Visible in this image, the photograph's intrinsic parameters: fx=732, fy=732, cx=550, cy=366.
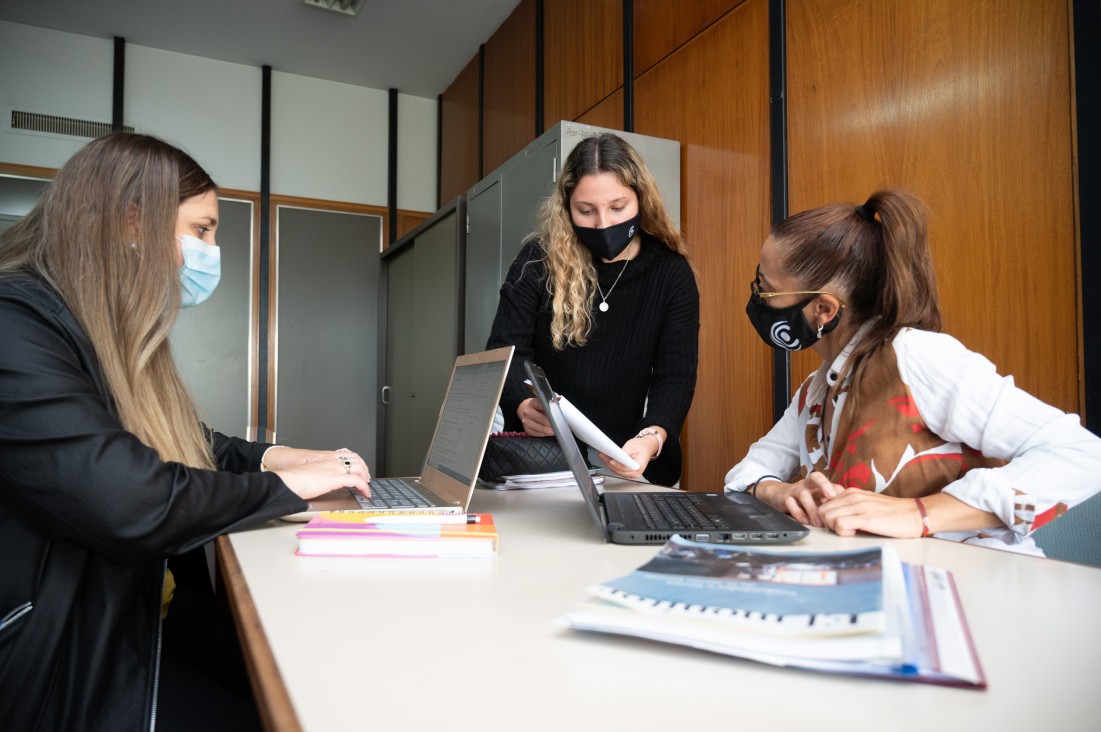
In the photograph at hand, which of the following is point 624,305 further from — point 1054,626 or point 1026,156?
point 1054,626

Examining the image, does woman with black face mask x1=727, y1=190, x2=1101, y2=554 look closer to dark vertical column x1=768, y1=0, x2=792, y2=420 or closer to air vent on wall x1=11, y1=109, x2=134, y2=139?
dark vertical column x1=768, y1=0, x2=792, y2=420

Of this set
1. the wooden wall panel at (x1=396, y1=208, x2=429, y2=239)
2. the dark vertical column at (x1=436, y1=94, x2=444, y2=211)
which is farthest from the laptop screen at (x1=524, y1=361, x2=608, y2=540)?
the dark vertical column at (x1=436, y1=94, x2=444, y2=211)

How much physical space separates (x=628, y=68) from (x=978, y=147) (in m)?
1.71

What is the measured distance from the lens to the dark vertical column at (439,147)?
542 centimetres

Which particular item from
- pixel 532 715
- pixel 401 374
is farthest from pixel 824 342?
pixel 401 374

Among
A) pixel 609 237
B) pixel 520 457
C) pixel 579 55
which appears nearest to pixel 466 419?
pixel 520 457

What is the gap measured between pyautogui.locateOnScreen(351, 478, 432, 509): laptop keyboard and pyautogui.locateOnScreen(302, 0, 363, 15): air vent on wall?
3776mm

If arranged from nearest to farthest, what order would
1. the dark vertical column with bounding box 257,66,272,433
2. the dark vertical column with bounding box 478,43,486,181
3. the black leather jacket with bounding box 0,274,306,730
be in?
the black leather jacket with bounding box 0,274,306,730
the dark vertical column with bounding box 478,43,486,181
the dark vertical column with bounding box 257,66,272,433

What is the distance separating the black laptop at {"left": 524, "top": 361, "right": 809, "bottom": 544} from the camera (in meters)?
0.86

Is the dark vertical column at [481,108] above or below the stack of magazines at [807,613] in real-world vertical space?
above

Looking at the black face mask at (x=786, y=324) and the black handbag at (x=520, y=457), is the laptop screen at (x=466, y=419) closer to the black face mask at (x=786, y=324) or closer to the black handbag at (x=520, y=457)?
the black handbag at (x=520, y=457)

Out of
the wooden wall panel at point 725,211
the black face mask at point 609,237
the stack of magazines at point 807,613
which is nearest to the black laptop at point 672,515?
the stack of magazines at point 807,613

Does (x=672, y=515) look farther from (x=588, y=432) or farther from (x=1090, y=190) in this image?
(x=1090, y=190)

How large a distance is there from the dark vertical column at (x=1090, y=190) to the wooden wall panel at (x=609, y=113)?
6.10ft
